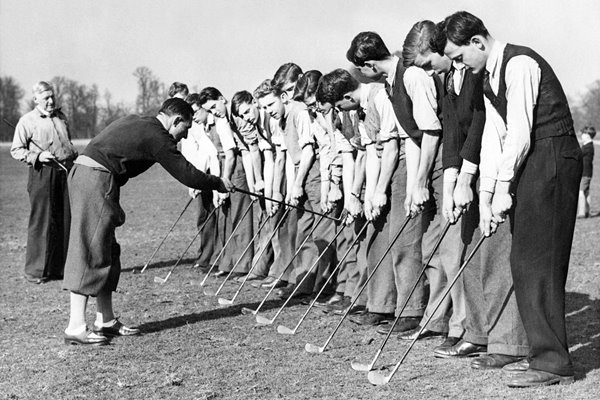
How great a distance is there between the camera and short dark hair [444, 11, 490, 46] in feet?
17.7

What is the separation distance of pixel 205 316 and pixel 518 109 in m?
4.11

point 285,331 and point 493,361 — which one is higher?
point 493,361

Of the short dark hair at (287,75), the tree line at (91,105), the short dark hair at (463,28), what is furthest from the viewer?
the tree line at (91,105)

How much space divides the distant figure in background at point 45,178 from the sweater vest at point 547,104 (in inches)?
267

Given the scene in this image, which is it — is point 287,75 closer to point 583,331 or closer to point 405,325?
point 405,325

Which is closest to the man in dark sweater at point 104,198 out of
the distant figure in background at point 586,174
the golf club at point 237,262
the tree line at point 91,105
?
the golf club at point 237,262

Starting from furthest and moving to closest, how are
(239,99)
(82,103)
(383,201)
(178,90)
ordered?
(82,103) → (178,90) → (239,99) → (383,201)

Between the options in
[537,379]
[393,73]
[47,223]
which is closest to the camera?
[537,379]

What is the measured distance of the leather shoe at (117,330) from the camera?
7.33 m

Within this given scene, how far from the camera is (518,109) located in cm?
520

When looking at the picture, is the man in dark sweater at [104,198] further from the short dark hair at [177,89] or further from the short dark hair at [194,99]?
the short dark hair at [177,89]

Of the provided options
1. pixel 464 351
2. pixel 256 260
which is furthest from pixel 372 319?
pixel 256 260

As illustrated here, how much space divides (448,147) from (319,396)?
2128 mm

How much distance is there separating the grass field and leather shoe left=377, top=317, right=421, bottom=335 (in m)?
0.12
